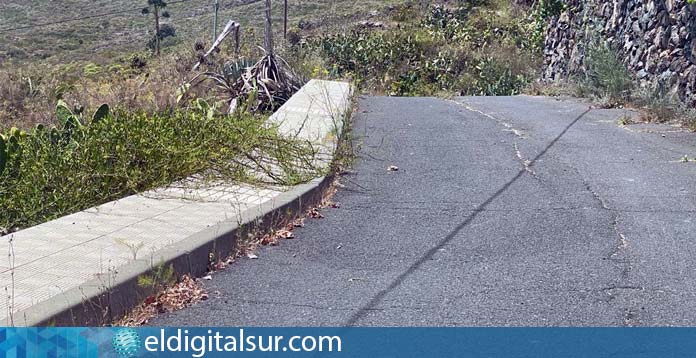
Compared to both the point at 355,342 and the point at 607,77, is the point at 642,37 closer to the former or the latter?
the point at 607,77

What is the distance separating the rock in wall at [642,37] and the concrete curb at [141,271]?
8.87 meters

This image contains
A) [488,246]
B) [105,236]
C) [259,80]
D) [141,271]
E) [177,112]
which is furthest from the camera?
[259,80]

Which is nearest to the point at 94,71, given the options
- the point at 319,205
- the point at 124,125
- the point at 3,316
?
the point at 124,125

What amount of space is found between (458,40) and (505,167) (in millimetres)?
35330

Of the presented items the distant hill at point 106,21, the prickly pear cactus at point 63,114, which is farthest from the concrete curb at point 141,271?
the distant hill at point 106,21

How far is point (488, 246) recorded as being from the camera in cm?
656

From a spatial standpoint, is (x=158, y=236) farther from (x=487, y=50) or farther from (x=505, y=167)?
(x=487, y=50)

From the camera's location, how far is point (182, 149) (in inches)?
343

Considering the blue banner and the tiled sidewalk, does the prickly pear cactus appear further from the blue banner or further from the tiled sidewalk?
the blue banner

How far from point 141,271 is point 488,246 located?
103 inches

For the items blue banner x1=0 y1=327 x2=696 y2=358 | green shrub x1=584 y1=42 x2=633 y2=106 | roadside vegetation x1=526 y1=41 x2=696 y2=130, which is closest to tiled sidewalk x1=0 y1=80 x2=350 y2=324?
blue banner x1=0 y1=327 x2=696 y2=358

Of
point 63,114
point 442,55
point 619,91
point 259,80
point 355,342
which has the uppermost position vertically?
point 355,342

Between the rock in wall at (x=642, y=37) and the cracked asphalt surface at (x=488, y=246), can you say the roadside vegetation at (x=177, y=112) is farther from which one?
the rock in wall at (x=642, y=37)

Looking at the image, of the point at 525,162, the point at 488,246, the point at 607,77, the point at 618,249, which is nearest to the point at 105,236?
the point at 488,246
